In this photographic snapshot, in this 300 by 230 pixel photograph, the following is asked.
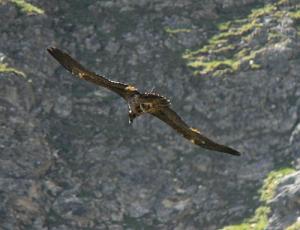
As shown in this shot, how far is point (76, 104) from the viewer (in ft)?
483

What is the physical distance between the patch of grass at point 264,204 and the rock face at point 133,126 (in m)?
1.72

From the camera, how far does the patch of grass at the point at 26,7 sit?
149m

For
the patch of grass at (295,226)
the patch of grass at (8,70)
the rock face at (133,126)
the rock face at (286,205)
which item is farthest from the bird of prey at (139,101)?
the patch of grass at (8,70)

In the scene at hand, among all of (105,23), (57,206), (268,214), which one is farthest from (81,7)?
(268,214)

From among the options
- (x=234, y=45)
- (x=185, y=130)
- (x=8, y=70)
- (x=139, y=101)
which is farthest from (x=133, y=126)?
(x=139, y=101)

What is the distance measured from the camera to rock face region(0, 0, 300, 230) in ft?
433

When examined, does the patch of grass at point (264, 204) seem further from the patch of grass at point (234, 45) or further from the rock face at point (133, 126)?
the patch of grass at point (234, 45)

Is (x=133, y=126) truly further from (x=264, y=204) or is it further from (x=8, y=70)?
(x=264, y=204)

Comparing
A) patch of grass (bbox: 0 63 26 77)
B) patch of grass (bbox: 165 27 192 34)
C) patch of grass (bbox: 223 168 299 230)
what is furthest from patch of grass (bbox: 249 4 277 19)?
patch of grass (bbox: 0 63 26 77)

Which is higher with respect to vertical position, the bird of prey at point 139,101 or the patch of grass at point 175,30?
the patch of grass at point 175,30

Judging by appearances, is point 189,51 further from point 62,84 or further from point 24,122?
point 24,122

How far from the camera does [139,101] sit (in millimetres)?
26016

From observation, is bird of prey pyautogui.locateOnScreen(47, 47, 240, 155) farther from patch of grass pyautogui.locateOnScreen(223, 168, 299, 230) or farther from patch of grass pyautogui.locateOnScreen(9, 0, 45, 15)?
patch of grass pyautogui.locateOnScreen(9, 0, 45, 15)

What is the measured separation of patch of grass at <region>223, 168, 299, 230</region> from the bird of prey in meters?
100
